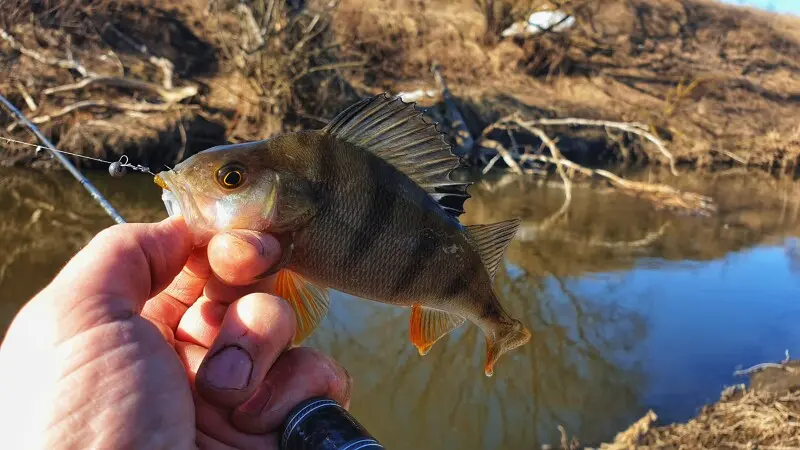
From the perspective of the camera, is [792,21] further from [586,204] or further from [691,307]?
[691,307]

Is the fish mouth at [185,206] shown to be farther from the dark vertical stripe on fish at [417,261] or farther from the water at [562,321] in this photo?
the water at [562,321]

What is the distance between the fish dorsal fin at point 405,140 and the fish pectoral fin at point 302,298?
0.45 metres

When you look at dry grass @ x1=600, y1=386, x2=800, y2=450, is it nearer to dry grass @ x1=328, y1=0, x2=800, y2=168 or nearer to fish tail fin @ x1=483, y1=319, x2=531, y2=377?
fish tail fin @ x1=483, y1=319, x2=531, y2=377

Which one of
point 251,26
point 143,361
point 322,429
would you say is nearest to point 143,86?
point 251,26

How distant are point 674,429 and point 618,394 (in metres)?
0.63

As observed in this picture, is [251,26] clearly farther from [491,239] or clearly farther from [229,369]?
[229,369]

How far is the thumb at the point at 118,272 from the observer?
133 centimetres

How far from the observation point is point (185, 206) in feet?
5.06

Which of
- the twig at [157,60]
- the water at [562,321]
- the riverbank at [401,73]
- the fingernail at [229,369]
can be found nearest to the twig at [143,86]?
the riverbank at [401,73]

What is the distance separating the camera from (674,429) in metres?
3.88

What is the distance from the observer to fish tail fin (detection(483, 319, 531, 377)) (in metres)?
2.00

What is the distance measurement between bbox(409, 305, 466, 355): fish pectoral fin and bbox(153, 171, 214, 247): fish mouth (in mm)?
757

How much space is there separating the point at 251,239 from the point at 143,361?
39 centimetres

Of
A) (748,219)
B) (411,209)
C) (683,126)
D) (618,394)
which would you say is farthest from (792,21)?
(411,209)
